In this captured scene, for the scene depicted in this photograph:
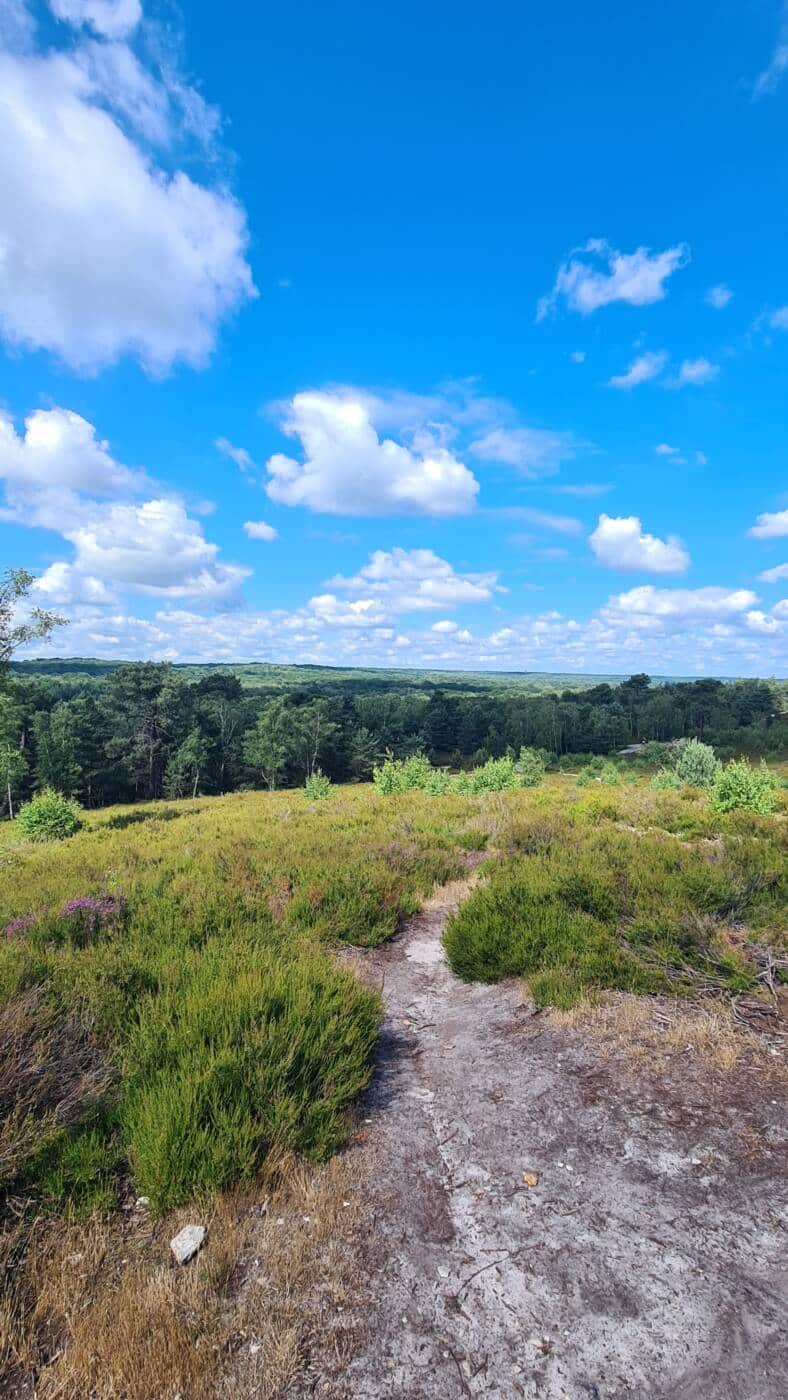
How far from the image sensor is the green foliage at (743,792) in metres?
15.1

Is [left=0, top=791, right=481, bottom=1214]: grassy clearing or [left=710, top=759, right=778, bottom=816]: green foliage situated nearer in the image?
[left=0, top=791, right=481, bottom=1214]: grassy clearing

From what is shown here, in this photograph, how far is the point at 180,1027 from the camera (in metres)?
4.26

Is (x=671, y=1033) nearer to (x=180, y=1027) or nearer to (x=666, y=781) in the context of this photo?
(x=180, y=1027)

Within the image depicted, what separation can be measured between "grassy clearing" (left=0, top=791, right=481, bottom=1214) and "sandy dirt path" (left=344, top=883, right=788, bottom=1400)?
68 centimetres

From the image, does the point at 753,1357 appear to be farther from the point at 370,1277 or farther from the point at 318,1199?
the point at 318,1199

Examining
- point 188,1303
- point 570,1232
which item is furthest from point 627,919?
point 188,1303

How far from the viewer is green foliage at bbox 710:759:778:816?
49.4 feet

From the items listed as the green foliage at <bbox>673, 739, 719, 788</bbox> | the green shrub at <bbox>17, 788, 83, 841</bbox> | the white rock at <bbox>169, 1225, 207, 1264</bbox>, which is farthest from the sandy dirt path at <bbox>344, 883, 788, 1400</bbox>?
the green foliage at <bbox>673, 739, 719, 788</bbox>

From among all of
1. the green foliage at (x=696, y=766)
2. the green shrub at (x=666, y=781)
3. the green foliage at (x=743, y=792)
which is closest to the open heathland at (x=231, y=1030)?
the green foliage at (x=743, y=792)

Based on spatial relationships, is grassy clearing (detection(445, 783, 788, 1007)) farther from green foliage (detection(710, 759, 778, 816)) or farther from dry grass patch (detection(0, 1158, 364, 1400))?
green foliage (detection(710, 759, 778, 816))

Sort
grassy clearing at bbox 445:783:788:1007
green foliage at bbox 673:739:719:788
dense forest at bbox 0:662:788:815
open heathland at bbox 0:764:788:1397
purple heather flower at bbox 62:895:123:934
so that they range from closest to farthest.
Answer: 1. open heathland at bbox 0:764:788:1397
2. grassy clearing at bbox 445:783:788:1007
3. purple heather flower at bbox 62:895:123:934
4. green foliage at bbox 673:739:719:788
5. dense forest at bbox 0:662:788:815

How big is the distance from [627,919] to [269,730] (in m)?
60.0

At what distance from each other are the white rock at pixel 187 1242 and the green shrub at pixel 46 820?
21.5m

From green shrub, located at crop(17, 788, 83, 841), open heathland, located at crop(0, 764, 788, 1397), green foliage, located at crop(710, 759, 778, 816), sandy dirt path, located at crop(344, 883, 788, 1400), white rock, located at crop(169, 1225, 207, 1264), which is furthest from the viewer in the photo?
green shrub, located at crop(17, 788, 83, 841)
